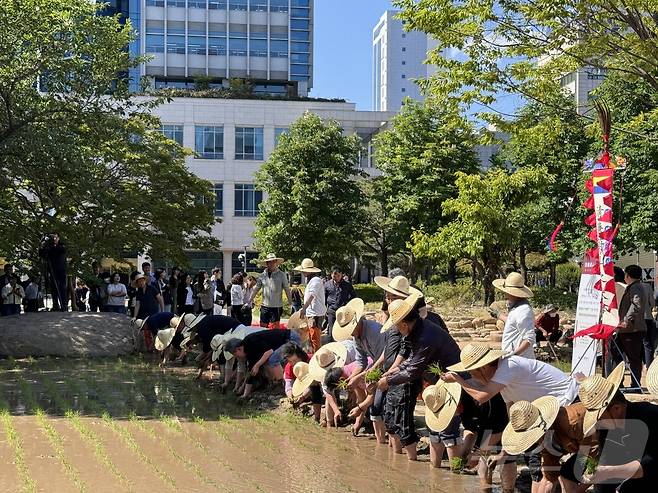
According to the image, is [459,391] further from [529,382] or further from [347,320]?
[347,320]

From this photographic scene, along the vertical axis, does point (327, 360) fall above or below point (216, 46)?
below

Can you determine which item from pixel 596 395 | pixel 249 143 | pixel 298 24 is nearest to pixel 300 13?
pixel 298 24

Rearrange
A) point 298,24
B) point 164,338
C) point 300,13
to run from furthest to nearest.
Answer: point 298,24
point 300,13
point 164,338

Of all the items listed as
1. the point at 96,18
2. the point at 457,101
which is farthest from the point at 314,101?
the point at 457,101

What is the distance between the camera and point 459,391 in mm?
7309

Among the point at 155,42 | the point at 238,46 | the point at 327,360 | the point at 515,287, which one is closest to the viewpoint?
the point at 515,287

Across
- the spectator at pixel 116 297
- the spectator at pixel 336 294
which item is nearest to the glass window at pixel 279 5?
the spectator at pixel 116 297

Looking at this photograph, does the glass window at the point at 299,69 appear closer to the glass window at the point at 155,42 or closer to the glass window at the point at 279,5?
the glass window at the point at 279,5

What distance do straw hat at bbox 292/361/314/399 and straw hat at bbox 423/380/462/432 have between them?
9.40 ft

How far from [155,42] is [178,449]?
208 ft

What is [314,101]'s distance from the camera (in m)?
59.0

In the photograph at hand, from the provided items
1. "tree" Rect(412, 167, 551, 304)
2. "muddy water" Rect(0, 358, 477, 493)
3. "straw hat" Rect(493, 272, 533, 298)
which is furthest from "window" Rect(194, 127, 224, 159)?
"straw hat" Rect(493, 272, 533, 298)

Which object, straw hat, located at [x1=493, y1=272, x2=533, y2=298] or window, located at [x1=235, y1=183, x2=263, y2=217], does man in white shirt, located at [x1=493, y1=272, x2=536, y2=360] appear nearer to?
straw hat, located at [x1=493, y1=272, x2=533, y2=298]

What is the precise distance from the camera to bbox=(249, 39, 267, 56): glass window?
68812 mm
